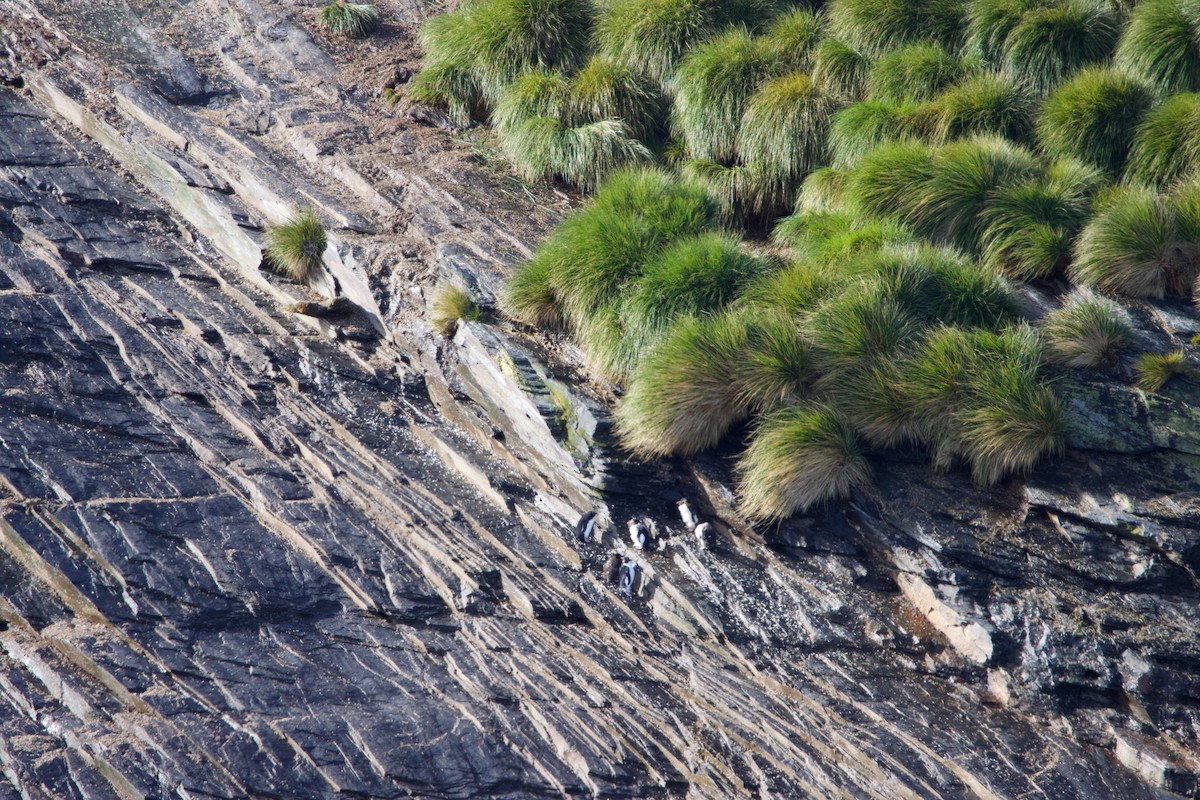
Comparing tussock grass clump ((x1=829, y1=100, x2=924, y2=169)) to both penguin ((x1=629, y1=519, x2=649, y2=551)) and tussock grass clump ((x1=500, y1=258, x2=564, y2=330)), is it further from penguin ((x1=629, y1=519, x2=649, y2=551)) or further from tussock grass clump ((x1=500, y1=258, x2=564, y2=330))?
penguin ((x1=629, y1=519, x2=649, y2=551))

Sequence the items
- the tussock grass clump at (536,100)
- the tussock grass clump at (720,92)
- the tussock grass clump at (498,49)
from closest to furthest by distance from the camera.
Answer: the tussock grass clump at (720,92)
the tussock grass clump at (536,100)
the tussock grass clump at (498,49)

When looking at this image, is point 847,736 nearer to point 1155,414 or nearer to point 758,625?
point 758,625

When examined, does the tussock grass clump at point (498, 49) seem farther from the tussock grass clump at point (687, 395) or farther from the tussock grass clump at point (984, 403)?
the tussock grass clump at point (984, 403)

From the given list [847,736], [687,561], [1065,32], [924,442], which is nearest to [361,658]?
[687,561]

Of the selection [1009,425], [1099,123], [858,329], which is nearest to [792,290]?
[858,329]

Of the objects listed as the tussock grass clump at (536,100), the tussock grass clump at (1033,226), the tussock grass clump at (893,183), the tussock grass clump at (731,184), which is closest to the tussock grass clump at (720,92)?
the tussock grass clump at (731,184)

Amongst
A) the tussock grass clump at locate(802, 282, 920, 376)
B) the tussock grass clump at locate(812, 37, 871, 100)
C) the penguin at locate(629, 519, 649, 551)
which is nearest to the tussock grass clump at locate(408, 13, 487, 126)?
the tussock grass clump at locate(812, 37, 871, 100)

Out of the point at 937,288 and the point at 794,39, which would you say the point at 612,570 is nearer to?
the point at 937,288
